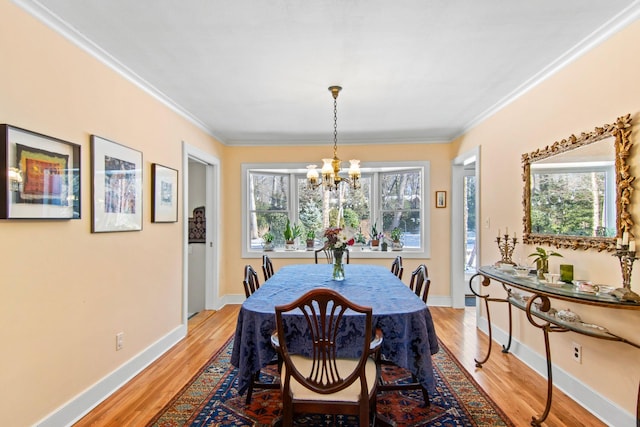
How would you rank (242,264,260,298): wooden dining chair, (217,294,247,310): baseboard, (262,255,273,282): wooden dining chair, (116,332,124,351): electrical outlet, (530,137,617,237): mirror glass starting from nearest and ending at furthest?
(530,137,617,237): mirror glass → (242,264,260,298): wooden dining chair → (116,332,124,351): electrical outlet → (262,255,273,282): wooden dining chair → (217,294,247,310): baseboard

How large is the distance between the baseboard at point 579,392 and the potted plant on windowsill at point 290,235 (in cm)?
313

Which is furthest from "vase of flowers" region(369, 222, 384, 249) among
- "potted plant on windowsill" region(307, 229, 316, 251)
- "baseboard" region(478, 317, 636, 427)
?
"baseboard" region(478, 317, 636, 427)

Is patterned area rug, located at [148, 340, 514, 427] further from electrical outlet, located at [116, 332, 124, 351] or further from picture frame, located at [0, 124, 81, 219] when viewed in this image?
picture frame, located at [0, 124, 81, 219]

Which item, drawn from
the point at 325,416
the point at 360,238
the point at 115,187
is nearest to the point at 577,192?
the point at 325,416

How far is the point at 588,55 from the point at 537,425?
2470mm

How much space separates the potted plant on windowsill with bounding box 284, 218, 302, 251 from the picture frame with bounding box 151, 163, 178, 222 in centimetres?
192

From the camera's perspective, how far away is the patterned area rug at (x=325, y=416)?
2205 mm

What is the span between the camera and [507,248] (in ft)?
10.7

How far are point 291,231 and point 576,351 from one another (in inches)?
147

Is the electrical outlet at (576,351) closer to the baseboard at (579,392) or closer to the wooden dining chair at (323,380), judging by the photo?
the baseboard at (579,392)

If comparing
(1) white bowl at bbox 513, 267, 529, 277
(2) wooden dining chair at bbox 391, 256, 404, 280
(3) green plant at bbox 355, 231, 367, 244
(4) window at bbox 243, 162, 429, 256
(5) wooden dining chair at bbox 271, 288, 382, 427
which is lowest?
(5) wooden dining chair at bbox 271, 288, 382, 427

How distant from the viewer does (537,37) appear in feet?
7.47

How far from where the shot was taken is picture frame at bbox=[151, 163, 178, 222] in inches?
128

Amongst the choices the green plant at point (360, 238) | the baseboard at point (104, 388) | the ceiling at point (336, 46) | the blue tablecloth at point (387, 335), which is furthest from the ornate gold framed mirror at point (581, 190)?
the baseboard at point (104, 388)
